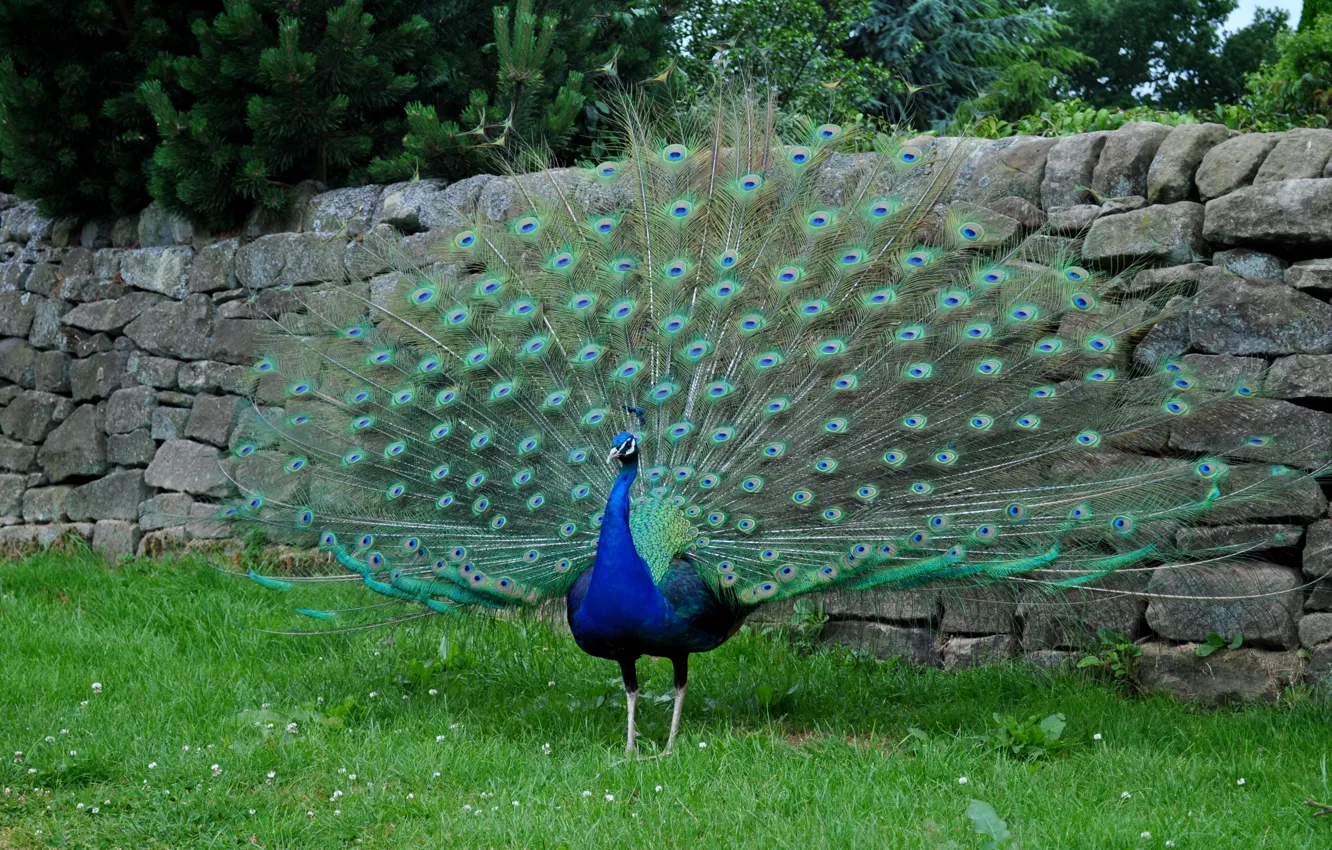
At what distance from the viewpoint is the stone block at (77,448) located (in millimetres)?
8539

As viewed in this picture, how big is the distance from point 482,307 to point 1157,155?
2.71 m

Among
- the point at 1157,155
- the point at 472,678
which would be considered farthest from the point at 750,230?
the point at 472,678

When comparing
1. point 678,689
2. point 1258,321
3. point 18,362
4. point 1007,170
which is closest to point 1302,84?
point 1007,170

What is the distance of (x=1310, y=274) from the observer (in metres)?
5.06

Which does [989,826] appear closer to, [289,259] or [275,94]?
[289,259]

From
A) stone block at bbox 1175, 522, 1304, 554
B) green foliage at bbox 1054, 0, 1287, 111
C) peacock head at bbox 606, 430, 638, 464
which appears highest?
green foliage at bbox 1054, 0, 1287, 111

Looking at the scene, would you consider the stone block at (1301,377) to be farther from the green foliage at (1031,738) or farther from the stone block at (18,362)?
the stone block at (18,362)

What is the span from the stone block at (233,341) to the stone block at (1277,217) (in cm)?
503

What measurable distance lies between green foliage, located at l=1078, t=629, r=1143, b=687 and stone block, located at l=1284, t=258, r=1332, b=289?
4.83 ft

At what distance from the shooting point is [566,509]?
16.4ft

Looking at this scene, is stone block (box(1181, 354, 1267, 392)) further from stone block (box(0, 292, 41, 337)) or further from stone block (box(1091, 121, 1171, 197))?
stone block (box(0, 292, 41, 337))

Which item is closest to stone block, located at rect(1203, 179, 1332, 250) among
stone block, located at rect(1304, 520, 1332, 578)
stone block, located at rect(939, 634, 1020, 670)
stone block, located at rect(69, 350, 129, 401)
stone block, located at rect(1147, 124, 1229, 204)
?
stone block, located at rect(1147, 124, 1229, 204)

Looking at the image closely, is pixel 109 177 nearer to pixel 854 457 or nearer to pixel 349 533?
pixel 349 533

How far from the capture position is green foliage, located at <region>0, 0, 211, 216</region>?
8188 millimetres
